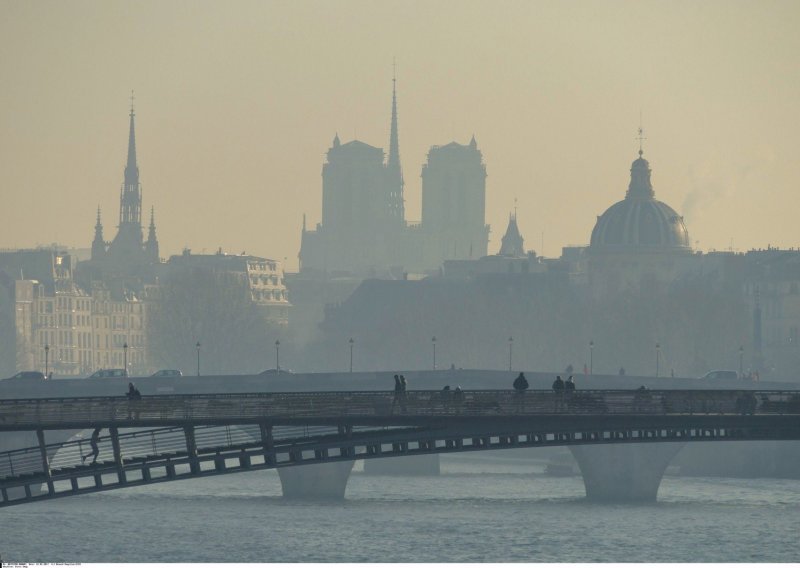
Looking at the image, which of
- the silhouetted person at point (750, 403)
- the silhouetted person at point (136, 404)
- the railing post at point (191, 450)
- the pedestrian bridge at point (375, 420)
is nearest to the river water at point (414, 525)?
the silhouetted person at point (750, 403)

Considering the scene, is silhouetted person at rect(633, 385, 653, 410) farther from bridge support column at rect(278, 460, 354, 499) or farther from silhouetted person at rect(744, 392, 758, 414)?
bridge support column at rect(278, 460, 354, 499)

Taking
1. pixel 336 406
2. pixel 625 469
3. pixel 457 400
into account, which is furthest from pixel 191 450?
pixel 625 469

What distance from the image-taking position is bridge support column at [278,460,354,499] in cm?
13738

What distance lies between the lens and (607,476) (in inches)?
5472

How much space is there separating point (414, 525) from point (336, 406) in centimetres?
2547

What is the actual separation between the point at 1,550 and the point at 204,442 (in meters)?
49.5

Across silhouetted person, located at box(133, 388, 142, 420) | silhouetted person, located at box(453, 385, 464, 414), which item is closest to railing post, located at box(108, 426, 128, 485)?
silhouetted person, located at box(133, 388, 142, 420)

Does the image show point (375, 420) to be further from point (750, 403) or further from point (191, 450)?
point (750, 403)

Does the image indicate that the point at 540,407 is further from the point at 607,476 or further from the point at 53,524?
the point at 607,476

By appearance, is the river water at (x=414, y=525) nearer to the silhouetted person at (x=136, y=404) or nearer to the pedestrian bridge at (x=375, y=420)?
the pedestrian bridge at (x=375, y=420)

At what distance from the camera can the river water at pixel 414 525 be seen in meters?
109

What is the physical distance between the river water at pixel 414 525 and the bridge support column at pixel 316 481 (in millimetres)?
826

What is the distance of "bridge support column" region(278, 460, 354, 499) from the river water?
0.83 m

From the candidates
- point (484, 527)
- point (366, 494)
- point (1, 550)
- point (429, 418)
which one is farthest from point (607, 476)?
point (429, 418)
